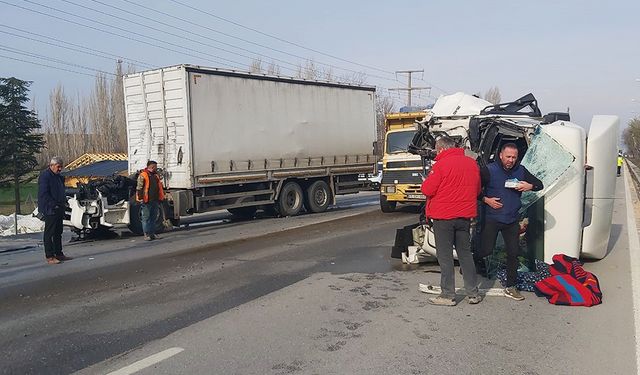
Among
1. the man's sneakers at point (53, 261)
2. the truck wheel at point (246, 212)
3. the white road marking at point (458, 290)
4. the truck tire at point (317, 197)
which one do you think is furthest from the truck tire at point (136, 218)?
the white road marking at point (458, 290)

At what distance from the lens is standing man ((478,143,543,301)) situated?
6195 mm

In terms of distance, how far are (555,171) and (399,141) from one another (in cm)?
867

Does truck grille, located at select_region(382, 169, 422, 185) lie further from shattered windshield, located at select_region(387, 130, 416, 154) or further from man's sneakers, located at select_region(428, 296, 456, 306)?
man's sneakers, located at select_region(428, 296, 456, 306)

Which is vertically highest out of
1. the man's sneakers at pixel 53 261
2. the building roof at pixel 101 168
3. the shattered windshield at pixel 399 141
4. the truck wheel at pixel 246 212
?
the shattered windshield at pixel 399 141

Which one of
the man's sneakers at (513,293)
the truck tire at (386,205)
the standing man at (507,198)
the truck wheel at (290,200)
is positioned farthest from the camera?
the truck tire at (386,205)

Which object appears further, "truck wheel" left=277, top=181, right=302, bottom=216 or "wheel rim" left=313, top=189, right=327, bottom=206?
"wheel rim" left=313, top=189, right=327, bottom=206

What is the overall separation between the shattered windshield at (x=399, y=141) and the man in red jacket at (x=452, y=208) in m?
9.37

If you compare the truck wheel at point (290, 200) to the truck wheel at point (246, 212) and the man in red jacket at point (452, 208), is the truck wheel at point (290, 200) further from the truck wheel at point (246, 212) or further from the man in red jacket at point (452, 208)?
the man in red jacket at point (452, 208)

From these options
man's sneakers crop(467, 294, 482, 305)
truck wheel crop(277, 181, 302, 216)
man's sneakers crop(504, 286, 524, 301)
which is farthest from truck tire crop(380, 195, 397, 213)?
man's sneakers crop(467, 294, 482, 305)

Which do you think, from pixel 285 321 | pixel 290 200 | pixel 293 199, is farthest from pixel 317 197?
pixel 285 321

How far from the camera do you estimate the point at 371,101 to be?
61.7 feet

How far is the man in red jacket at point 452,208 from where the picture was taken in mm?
5891

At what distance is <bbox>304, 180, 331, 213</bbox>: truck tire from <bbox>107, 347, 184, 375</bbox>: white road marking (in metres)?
12.0

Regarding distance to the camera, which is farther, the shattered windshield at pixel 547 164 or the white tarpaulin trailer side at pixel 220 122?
the white tarpaulin trailer side at pixel 220 122
